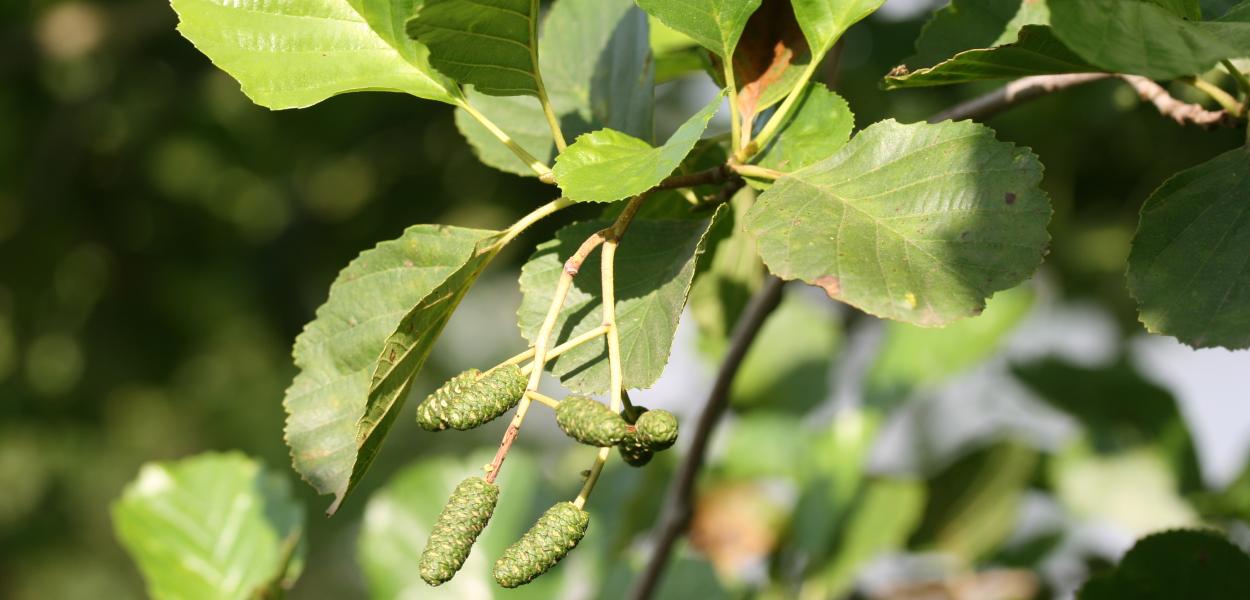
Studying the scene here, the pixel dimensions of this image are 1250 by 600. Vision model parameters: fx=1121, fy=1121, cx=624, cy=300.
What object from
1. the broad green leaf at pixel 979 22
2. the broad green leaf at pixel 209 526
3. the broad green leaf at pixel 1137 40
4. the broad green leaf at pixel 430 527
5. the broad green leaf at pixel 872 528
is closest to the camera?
the broad green leaf at pixel 1137 40

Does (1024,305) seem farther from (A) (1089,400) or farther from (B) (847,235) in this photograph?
(B) (847,235)

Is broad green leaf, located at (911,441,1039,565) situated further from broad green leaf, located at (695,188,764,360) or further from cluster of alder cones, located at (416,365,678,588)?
cluster of alder cones, located at (416,365,678,588)

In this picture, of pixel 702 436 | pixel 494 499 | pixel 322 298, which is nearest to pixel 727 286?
pixel 702 436

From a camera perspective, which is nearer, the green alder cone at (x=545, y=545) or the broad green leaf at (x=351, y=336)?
the green alder cone at (x=545, y=545)

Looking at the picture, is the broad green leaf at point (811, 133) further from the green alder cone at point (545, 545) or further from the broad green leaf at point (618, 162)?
the green alder cone at point (545, 545)

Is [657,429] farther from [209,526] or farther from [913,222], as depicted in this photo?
[209,526]

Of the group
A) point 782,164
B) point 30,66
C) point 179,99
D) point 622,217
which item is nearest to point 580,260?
point 622,217

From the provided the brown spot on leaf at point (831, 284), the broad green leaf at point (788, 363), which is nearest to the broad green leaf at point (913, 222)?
the brown spot on leaf at point (831, 284)
